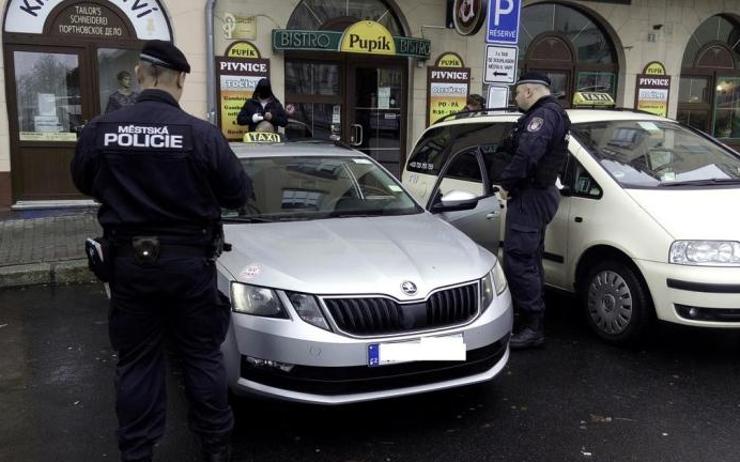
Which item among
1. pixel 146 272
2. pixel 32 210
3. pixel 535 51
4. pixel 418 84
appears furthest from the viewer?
pixel 535 51

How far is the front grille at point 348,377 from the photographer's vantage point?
3.11m

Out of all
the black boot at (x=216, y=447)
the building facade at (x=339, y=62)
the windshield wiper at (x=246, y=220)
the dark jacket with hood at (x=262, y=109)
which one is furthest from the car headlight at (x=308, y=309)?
the dark jacket with hood at (x=262, y=109)

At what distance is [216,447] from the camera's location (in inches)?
116

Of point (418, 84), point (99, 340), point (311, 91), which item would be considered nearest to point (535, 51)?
point (418, 84)

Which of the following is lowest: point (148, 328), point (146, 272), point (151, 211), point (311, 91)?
point (148, 328)

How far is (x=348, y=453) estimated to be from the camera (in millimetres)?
3199

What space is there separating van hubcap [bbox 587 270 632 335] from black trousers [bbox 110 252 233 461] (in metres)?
2.65

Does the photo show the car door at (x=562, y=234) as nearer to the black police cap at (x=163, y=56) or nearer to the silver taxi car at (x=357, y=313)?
the silver taxi car at (x=357, y=313)

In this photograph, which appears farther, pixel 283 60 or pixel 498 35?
pixel 283 60

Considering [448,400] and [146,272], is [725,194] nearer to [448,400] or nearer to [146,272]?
[448,400]

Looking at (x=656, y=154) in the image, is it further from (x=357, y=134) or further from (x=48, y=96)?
(x=48, y=96)

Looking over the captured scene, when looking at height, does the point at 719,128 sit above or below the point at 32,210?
above

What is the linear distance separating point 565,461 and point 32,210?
26.2 feet

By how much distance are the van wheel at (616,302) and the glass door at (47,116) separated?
7.04 meters
